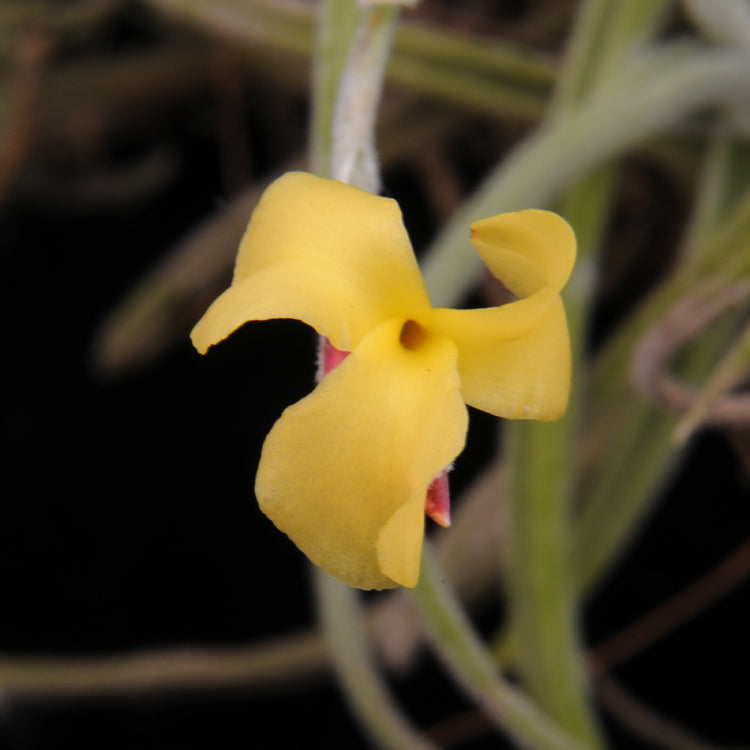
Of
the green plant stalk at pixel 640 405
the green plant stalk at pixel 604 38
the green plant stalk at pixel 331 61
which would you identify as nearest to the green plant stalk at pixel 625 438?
the green plant stalk at pixel 640 405

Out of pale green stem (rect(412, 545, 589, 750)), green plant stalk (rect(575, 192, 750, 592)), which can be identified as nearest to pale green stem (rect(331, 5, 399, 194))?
pale green stem (rect(412, 545, 589, 750))

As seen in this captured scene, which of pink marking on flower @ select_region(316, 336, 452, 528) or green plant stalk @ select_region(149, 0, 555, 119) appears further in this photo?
green plant stalk @ select_region(149, 0, 555, 119)

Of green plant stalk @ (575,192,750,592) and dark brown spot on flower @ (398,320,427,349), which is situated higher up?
dark brown spot on flower @ (398,320,427,349)

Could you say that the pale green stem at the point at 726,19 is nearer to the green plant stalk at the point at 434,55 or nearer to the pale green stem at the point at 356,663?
the green plant stalk at the point at 434,55

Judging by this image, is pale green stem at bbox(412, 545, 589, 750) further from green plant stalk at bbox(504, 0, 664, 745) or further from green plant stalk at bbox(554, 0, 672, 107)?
green plant stalk at bbox(554, 0, 672, 107)

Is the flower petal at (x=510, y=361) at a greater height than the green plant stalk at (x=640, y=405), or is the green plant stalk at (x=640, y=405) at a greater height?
the flower petal at (x=510, y=361)

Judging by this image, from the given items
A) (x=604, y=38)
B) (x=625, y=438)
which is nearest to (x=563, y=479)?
(x=625, y=438)

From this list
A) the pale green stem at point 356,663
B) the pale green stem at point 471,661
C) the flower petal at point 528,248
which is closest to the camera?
the flower petal at point 528,248

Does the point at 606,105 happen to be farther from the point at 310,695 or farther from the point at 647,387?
the point at 310,695
